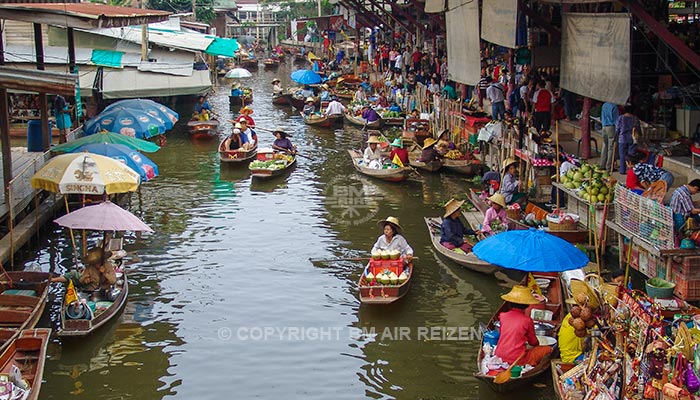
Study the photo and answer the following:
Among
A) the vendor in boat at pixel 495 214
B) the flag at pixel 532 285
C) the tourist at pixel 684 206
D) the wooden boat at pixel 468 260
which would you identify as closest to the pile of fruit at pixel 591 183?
the vendor in boat at pixel 495 214

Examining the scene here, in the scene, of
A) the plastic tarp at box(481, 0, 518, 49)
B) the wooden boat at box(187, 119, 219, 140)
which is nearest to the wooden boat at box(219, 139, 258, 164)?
the wooden boat at box(187, 119, 219, 140)

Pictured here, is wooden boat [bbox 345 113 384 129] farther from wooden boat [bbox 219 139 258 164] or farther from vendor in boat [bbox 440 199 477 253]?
vendor in boat [bbox 440 199 477 253]

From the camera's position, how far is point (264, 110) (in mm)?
36000

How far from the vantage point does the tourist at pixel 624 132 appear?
14.1 m

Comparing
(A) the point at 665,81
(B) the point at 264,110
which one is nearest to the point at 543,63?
(A) the point at 665,81

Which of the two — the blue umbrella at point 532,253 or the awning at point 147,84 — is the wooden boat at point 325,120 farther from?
the blue umbrella at point 532,253

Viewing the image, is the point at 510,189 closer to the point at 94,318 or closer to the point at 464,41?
the point at 464,41

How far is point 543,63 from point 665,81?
10.8 feet

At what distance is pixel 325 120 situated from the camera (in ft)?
98.8

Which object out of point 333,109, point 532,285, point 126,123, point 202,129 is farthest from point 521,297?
point 333,109

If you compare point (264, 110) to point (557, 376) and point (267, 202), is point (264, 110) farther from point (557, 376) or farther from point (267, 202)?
point (557, 376)

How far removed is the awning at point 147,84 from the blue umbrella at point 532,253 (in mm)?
19856

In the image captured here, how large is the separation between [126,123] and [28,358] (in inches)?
396

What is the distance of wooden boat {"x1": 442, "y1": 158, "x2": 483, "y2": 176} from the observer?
21.2 meters
